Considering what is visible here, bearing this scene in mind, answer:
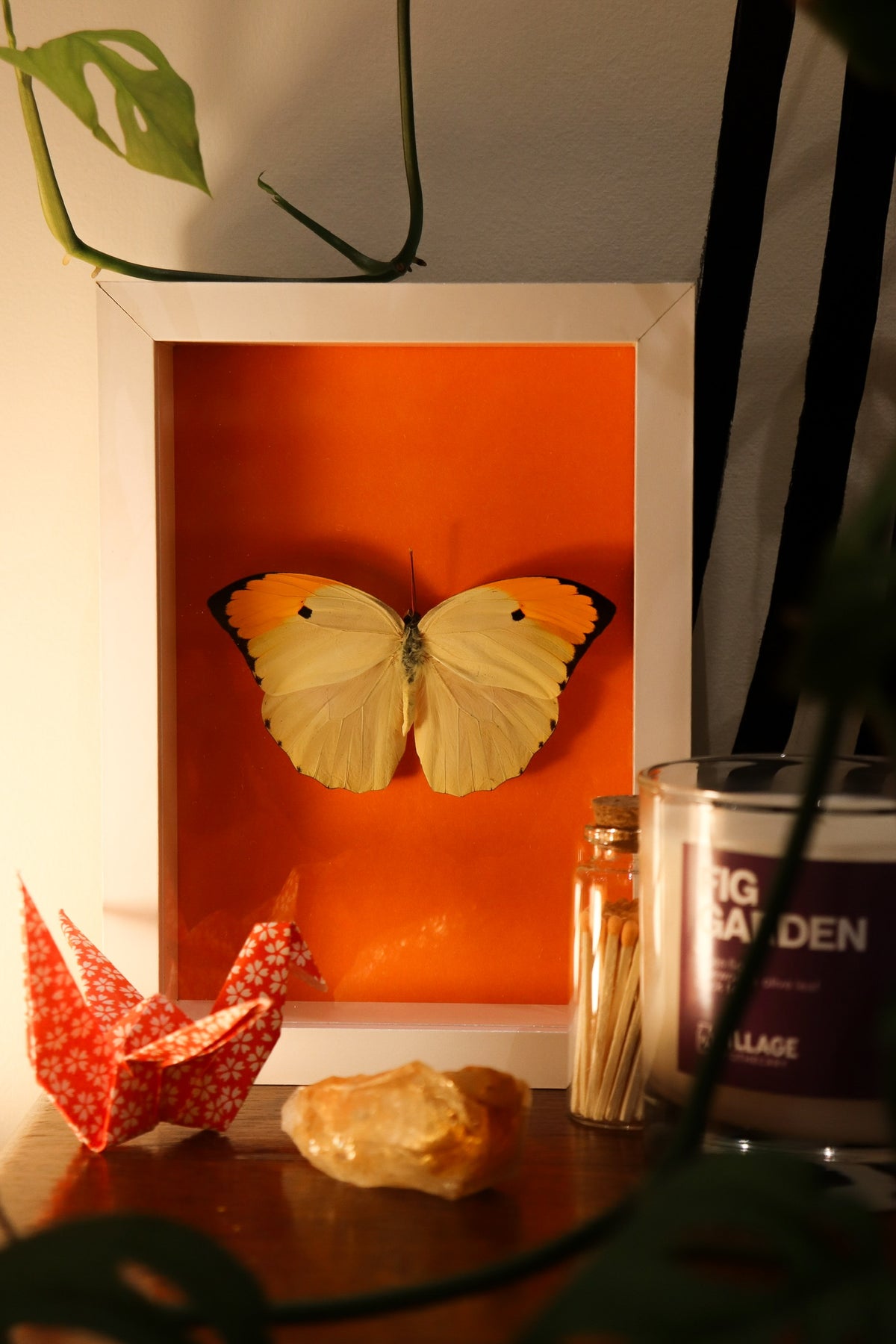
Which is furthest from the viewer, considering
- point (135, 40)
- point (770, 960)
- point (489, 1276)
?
point (135, 40)

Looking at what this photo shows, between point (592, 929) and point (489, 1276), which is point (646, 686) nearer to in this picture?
point (592, 929)

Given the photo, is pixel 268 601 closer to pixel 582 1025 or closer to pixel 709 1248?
pixel 582 1025

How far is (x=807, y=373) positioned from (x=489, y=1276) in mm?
423

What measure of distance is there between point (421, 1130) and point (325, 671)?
19cm

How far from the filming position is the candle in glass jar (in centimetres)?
32

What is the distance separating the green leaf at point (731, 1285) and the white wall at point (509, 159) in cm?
34

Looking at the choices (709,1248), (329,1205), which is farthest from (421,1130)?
(709,1248)

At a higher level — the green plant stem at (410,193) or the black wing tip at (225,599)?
the green plant stem at (410,193)

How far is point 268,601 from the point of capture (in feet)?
1.54

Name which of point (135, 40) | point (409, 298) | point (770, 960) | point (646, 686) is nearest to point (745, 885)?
point (770, 960)

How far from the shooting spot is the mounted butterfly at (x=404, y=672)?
47 centimetres

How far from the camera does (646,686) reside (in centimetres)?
46

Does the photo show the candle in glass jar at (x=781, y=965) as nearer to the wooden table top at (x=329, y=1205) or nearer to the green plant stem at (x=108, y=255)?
the wooden table top at (x=329, y=1205)

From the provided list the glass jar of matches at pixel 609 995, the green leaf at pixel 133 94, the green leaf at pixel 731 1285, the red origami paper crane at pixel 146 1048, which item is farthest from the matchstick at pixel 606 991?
the green leaf at pixel 133 94
